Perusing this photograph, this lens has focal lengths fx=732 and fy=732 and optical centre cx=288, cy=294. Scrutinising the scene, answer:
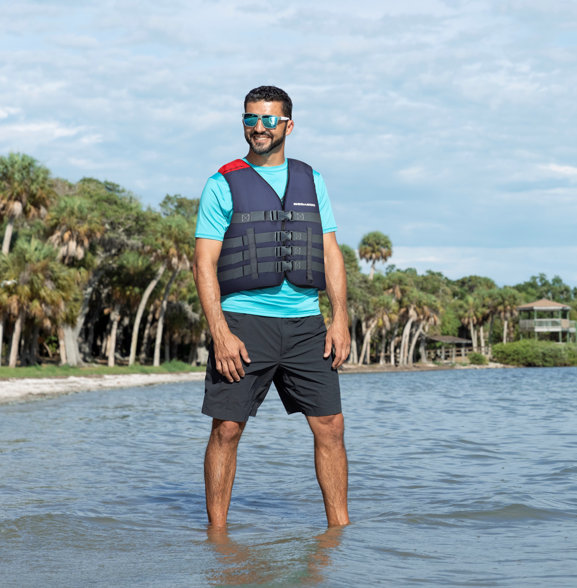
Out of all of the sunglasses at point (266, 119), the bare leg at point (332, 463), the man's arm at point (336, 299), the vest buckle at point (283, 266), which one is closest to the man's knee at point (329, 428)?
the bare leg at point (332, 463)

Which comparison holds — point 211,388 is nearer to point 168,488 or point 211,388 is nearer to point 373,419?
point 168,488

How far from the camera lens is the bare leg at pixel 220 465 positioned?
3.78 meters

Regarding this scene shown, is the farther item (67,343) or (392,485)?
(67,343)

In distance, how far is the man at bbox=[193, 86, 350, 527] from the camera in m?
3.69

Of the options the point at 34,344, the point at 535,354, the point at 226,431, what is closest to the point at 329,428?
the point at 226,431

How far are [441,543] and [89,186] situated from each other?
44859mm

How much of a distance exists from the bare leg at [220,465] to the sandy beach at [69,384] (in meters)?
15.4

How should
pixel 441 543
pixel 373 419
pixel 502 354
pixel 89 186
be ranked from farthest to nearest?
pixel 502 354
pixel 89 186
pixel 373 419
pixel 441 543

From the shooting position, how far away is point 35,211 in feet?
104

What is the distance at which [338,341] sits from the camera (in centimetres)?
381

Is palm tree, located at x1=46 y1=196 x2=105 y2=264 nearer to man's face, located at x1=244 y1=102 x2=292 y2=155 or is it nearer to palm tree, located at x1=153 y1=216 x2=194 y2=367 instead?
palm tree, located at x1=153 y1=216 x2=194 y2=367

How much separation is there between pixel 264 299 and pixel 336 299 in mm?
419

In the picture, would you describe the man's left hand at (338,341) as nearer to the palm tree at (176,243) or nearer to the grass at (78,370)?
the grass at (78,370)

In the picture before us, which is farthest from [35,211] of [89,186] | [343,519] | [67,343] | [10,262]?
[343,519]
